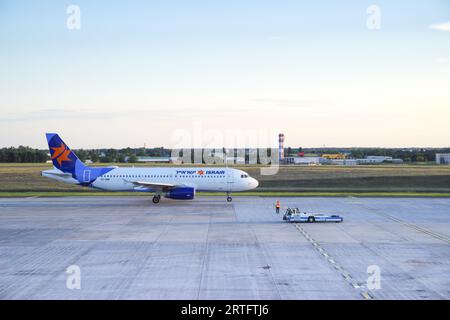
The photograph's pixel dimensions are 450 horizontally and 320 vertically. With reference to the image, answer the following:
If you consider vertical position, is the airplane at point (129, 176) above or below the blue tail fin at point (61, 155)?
below

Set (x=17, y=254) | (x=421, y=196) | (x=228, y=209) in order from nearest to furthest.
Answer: (x=17, y=254) → (x=228, y=209) → (x=421, y=196)

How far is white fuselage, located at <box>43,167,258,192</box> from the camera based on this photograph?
155ft

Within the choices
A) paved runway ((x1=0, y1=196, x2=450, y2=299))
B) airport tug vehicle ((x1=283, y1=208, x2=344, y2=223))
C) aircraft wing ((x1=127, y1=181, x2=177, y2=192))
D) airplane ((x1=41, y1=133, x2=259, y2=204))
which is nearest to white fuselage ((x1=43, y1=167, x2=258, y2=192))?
airplane ((x1=41, y1=133, x2=259, y2=204))

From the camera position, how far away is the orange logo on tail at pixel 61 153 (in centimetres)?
4749

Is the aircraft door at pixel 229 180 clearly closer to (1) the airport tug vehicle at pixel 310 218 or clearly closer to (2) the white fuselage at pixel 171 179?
(2) the white fuselage at pixel 171 179

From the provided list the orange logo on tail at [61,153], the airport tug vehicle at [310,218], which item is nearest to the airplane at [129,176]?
the orange logo on tail at [61,153]

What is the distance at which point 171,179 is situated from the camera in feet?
155

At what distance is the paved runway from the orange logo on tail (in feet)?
19.1

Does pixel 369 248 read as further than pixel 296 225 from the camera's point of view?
No

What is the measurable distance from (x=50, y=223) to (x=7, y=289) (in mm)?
16675

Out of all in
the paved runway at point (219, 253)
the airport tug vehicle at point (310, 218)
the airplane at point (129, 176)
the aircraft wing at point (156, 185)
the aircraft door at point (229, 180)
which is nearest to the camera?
the paved runway at point (219, 253)

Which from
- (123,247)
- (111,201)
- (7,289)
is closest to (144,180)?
(111,201)

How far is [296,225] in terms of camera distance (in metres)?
34.6
